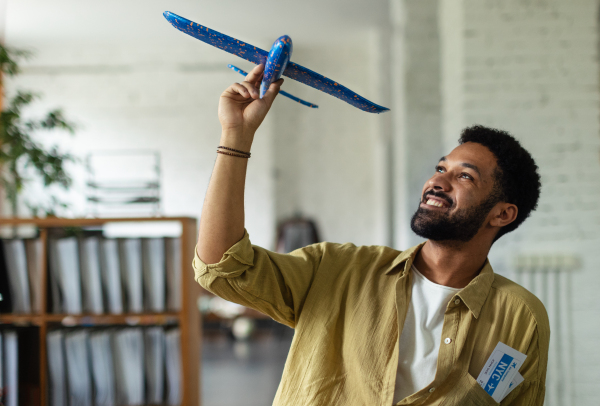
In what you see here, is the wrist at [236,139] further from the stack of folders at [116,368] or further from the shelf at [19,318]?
the shelf at [19,318]

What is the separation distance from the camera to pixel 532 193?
4.90ft

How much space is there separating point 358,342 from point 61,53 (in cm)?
593

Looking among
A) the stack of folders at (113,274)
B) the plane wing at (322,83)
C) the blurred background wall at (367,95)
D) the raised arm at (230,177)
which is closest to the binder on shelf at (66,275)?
the stack of folders at (113,274)

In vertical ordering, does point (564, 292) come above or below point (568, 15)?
below

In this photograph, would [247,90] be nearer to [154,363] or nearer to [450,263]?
[450,263]

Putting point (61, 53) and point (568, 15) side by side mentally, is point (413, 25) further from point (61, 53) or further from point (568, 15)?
point (61, 53)

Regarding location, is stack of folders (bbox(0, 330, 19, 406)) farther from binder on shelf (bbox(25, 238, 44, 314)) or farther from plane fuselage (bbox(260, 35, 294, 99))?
plane fuselage (bbox(260, 35, 294, 99))

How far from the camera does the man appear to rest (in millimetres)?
1069

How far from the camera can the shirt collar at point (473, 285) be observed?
3.95 ft

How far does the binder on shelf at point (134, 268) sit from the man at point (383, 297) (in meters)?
1.27

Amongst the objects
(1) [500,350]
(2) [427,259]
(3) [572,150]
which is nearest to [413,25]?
(3) [572,150]

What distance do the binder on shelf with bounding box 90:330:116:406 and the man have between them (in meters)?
1.41

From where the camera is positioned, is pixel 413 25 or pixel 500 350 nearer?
pixel 500 350

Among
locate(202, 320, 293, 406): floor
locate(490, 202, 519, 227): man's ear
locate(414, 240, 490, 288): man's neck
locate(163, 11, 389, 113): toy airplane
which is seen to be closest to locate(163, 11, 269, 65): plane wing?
locate(163, 11, 389, 113): toy airplane
